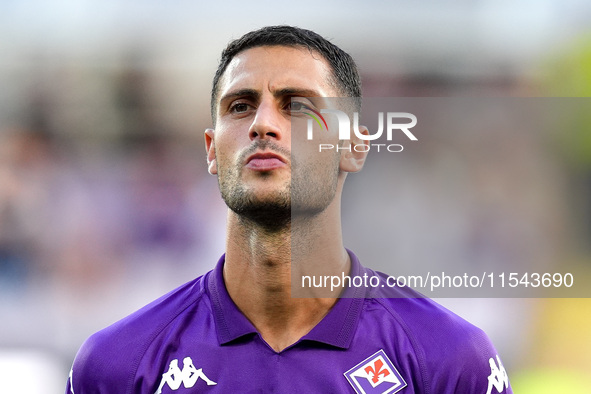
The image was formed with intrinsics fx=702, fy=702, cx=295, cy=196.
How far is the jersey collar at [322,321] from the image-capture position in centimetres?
239

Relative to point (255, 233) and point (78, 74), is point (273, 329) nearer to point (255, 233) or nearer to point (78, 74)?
point (255, 233)

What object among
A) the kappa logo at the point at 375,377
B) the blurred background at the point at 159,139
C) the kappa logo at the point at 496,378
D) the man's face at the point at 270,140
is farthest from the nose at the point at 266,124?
the blurred background at the point at 159,139

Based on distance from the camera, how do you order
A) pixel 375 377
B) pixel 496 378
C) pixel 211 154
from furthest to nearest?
pixel 211 154 → pixel 496 378 → pixel 375 377

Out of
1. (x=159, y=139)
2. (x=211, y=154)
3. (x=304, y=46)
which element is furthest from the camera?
(x=159, y=139)

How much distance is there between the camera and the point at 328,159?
250 cm

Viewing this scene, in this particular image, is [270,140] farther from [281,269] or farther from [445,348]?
[445,348]

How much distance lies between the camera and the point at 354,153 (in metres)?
2.67

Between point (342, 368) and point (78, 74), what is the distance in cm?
443

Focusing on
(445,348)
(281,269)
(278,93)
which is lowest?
(445,348)

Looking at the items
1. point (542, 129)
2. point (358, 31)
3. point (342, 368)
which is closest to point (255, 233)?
point (342, 368)

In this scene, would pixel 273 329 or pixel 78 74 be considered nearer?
pixel 273 329

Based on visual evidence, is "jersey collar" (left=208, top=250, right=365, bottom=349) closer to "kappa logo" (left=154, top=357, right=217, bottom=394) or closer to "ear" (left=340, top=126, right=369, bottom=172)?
"kappa logo" (left=154, top=357, right=217, bottom=394)

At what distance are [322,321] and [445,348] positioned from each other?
0.43 m

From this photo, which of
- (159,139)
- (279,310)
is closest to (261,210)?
(279,310)
